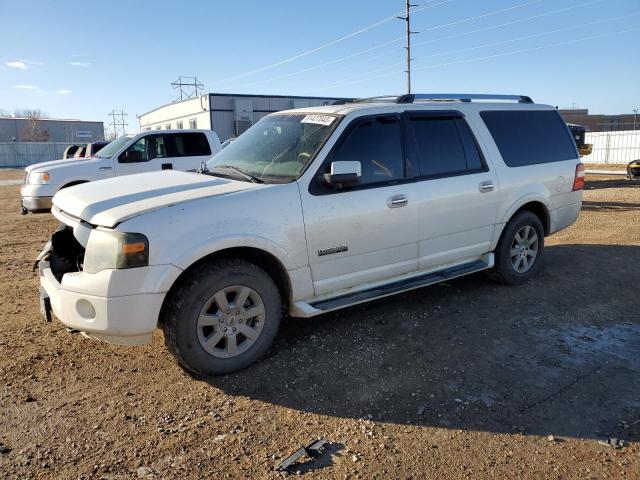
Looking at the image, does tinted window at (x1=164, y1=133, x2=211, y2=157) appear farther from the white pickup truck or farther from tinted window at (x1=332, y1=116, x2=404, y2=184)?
tinted window at (x1=332, y1=116, x2=404, y2=184)

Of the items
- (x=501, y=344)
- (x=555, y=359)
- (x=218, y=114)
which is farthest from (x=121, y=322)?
(x=218, y=114)

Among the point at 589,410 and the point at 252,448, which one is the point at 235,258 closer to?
the point at 252,448

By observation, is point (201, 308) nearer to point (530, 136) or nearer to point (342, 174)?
point (342, 174)

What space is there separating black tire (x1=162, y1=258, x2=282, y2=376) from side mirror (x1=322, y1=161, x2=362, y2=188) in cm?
88

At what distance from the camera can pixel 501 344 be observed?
4.17m

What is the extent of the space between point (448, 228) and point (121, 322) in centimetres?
301

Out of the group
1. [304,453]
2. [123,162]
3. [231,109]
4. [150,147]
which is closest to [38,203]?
[123,162]

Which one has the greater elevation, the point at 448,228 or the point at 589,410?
the point at 448,228

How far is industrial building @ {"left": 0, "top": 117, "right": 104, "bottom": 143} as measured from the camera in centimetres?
7888

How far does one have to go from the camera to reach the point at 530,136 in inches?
224

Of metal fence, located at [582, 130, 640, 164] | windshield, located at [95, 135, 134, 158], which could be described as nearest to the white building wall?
windshield, located at [95, 135, 134, 158]

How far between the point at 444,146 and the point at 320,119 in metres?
1.29

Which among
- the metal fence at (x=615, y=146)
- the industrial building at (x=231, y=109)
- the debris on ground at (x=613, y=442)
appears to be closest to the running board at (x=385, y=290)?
the debris on ground at (x=613, y=442)

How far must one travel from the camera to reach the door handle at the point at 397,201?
4273 millimetres
